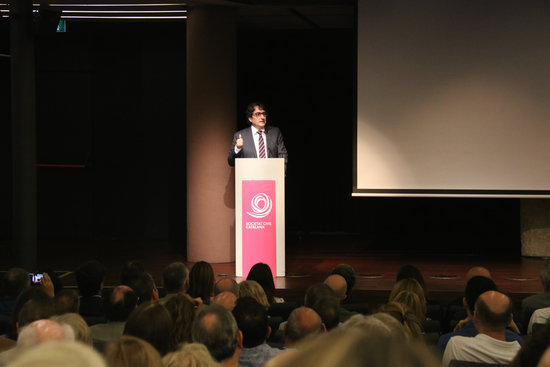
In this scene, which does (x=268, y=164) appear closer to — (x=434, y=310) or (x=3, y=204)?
(x=434, y=310)

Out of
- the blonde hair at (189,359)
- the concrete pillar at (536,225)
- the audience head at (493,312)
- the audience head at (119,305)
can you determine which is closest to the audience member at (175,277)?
the audience head at (119,305)

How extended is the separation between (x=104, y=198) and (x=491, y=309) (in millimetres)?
7543

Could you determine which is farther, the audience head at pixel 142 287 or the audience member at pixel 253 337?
the audience head at pixel 142 287

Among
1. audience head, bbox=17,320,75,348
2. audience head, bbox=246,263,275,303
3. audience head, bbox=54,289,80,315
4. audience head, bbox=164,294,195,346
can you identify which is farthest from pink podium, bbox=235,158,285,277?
audience head, bbox=17,320,75,348

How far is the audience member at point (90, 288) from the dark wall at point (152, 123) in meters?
5.25

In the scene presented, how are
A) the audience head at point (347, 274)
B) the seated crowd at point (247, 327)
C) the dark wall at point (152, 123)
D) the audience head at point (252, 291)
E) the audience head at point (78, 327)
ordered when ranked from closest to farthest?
the seated crowd at point (247, 327)
the audience head at point (78, 327)
the audience head at point (252, 291)
the audience head at point (347, 274)
the dark wall at point (152, 123)

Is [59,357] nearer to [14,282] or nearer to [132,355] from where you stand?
[132,355]

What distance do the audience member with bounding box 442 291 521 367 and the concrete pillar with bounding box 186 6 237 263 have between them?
4.91m

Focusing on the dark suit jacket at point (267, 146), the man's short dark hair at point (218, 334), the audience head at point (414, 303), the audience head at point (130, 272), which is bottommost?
the audience head at point (414, 303)

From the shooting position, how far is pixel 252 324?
3.15 meters

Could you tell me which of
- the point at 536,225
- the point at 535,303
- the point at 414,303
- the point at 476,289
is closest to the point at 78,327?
the point at 414,303

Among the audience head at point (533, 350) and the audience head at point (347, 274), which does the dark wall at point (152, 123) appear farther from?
the audience head at point (533, 350)

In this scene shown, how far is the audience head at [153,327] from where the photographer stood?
9.30ft

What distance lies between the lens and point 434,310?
4.89 m
